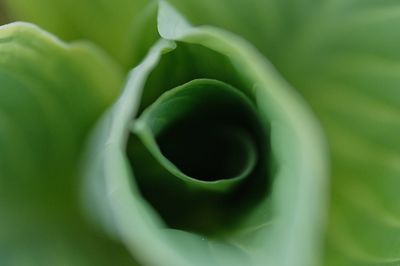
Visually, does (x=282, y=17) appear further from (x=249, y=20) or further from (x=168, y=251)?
(x=168, y=251)

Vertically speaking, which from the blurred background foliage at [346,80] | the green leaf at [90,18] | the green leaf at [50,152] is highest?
the blurred background foliage at [346,80]

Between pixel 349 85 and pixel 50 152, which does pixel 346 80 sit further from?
pixel 50 152

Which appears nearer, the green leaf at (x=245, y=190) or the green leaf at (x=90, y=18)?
the green leaf at (x=245, y=190)

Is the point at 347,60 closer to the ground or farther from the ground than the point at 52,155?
farther from the ground

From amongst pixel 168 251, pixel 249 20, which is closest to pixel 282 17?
pixel 249 20

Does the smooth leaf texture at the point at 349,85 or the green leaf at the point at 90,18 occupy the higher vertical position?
the smooth leaf texture at the point at 349,85
